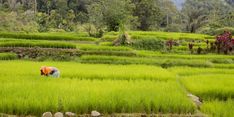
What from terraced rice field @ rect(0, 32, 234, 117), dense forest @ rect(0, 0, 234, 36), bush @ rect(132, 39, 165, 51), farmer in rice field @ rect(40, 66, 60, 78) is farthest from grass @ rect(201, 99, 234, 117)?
dense forest @ rect(0, 0, 234, 36)

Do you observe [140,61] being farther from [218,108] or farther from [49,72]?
[218,108]

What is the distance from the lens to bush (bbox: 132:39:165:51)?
1720 centimetres

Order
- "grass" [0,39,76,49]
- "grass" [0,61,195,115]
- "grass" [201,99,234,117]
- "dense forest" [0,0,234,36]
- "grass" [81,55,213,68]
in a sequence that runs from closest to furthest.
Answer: "grass" [0,61,195,115] < "grass" [201,99,234,117] < "grass" [81,55,213,68] < "grass" [0,39,76,49] < "dense forest" [0,0,234,36]

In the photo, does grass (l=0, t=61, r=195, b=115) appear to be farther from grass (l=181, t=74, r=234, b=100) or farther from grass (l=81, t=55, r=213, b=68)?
grass (l=81, t=55, r=213, b=68)

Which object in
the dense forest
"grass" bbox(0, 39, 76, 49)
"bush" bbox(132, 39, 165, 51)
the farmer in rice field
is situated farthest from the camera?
the dense forest

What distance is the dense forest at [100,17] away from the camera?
2770 centimetres

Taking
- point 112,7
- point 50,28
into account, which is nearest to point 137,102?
point 112,7

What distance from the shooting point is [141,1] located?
34375mm

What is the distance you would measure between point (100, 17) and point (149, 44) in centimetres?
1382

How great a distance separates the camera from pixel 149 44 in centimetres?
1728

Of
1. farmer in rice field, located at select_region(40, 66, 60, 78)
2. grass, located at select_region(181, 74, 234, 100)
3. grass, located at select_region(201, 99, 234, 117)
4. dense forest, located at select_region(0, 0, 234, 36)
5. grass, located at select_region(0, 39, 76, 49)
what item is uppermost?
dense forest, located at select_region(0, 0, 234, 36)

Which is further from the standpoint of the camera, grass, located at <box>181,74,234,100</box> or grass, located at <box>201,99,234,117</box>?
grass, located at <box>181,74,234,100</box>

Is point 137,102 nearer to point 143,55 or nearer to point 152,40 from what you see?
point 143,55

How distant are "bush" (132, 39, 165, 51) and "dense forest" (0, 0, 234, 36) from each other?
7.63 m
